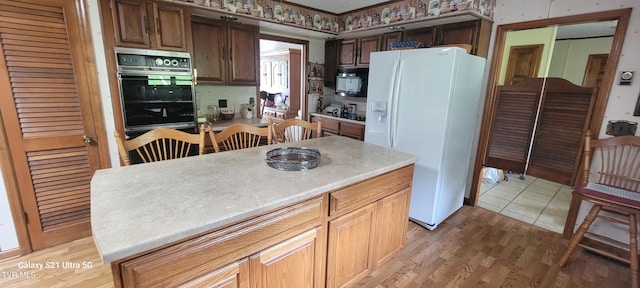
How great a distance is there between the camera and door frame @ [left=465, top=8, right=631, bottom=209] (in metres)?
2.18

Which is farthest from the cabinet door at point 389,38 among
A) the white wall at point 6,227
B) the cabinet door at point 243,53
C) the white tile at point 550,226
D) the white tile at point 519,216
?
the white wall at point 6,227

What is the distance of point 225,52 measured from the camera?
3131 millimetres

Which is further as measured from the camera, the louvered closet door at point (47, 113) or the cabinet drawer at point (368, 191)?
the louvered closet door at point (47, 113)

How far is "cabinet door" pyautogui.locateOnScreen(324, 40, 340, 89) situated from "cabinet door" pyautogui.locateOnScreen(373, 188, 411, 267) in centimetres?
299

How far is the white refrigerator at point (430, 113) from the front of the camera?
7.79 ft

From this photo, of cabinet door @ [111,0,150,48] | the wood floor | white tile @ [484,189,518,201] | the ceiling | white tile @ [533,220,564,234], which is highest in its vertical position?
the ceiling

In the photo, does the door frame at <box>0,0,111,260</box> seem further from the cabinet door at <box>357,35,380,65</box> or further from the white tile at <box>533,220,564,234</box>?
the white tile at <box>533,220,564,234</box>

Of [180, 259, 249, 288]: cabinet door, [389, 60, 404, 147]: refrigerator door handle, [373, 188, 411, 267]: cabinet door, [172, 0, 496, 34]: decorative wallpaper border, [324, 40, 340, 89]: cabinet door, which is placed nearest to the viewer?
[180, 259, 249, 288]: cabinet door

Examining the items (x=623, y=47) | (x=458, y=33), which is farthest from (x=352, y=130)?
(x=623, y=47)

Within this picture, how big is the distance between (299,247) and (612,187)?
2600 millimetres

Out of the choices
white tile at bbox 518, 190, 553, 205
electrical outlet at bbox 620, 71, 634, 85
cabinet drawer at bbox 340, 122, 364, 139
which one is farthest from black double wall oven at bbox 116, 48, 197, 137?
white tile at bbox 518, 190, 553, 205

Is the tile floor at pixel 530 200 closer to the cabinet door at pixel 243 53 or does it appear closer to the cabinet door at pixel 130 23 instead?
the cabinet door at pixel 243 53

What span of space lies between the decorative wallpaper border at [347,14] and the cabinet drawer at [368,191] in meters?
1.89

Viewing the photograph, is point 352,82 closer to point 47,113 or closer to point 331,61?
point 331,61
